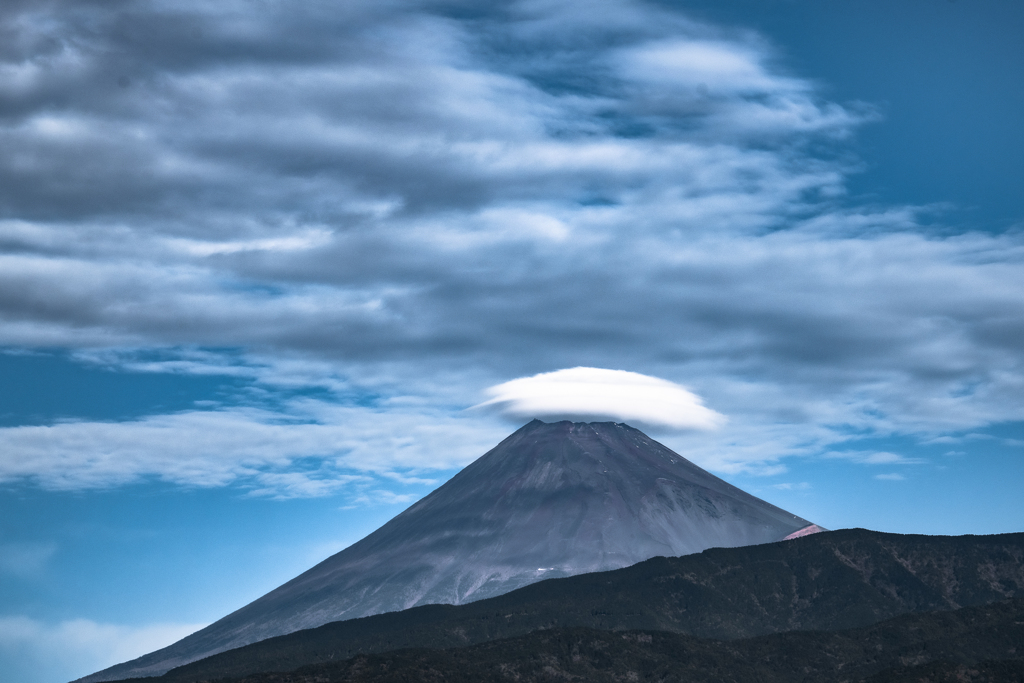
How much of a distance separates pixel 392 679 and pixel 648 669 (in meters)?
52.7

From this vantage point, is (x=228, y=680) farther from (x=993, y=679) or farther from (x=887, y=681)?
(x=993, y=679)

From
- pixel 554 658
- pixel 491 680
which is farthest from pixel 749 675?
pixel 491 680

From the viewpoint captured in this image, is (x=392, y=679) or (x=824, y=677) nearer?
(x=392, y=679)

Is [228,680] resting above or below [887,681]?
above

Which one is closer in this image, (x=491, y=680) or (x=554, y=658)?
(x=491, y=680)

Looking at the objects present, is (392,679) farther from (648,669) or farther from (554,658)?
(648,669)

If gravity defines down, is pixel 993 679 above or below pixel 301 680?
below

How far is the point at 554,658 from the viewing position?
19338cm

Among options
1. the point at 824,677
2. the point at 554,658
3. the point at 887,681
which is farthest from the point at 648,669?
the point at 887,681

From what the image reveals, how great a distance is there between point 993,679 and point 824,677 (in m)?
43.6

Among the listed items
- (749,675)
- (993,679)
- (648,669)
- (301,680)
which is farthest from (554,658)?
(993,679)


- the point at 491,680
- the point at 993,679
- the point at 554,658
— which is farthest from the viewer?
the point at 554,658

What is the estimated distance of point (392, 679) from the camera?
169 metres

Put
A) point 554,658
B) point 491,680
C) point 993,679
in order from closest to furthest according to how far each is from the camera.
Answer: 1. point 993,679
2. point 491,680
3. point 554,658
